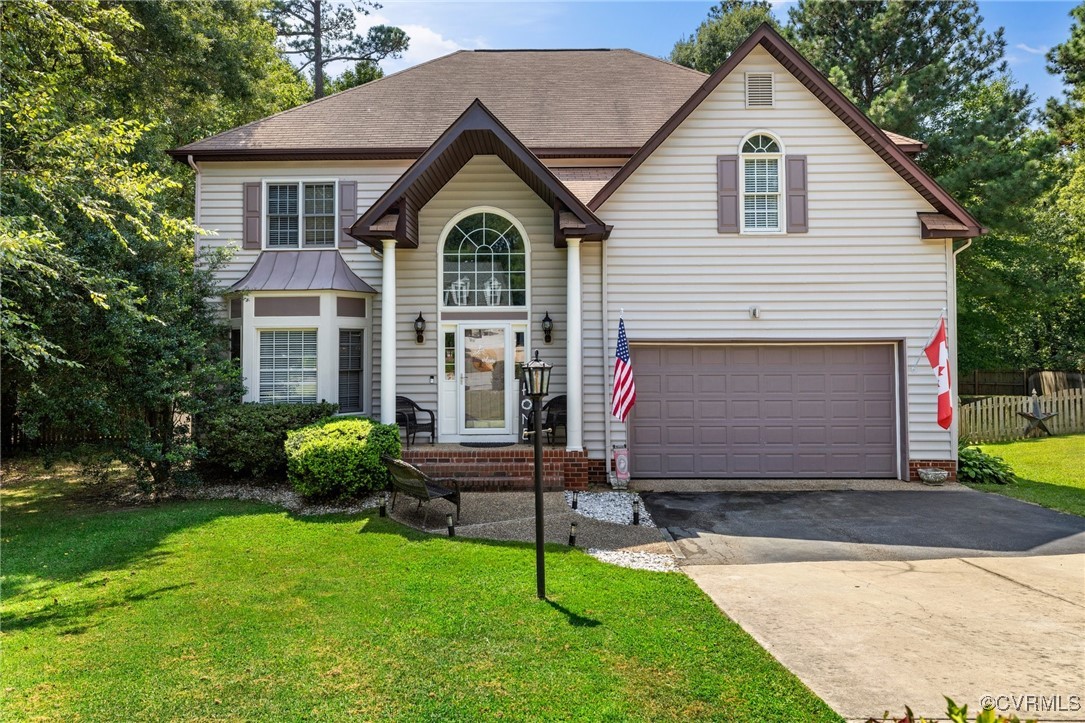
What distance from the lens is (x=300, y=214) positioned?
1220 centimetres

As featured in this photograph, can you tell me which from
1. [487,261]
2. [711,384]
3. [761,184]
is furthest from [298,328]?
[761,184]

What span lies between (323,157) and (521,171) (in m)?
4.30

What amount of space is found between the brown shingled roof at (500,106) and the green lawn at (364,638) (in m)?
8.49

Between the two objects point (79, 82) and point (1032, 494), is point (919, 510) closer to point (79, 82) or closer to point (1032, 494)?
point (1032, 494)

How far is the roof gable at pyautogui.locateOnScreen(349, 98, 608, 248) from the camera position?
384 inches

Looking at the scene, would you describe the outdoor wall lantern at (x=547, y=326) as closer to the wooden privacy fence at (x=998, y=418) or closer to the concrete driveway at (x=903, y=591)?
the concrete driveway at (x=903, y=591)

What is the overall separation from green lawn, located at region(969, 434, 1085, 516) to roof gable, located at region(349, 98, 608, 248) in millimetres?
8333

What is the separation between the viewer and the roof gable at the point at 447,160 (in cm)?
975

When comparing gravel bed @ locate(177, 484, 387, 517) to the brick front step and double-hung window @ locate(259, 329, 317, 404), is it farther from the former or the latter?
double-hung window @ locate(259, 329, 317, 404)

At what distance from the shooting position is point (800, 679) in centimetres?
396

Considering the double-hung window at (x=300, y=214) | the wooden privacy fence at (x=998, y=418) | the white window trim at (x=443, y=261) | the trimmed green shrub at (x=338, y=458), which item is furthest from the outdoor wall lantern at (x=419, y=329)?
the wooden privacy fence at (x=998, y=418)

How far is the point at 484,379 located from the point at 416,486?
12.9ft

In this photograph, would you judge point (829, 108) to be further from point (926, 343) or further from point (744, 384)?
point (744, 384)

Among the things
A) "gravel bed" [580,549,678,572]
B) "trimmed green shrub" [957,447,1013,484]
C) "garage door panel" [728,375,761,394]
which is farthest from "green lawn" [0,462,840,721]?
"trimmed green shrub" [957,447,1013,484]
